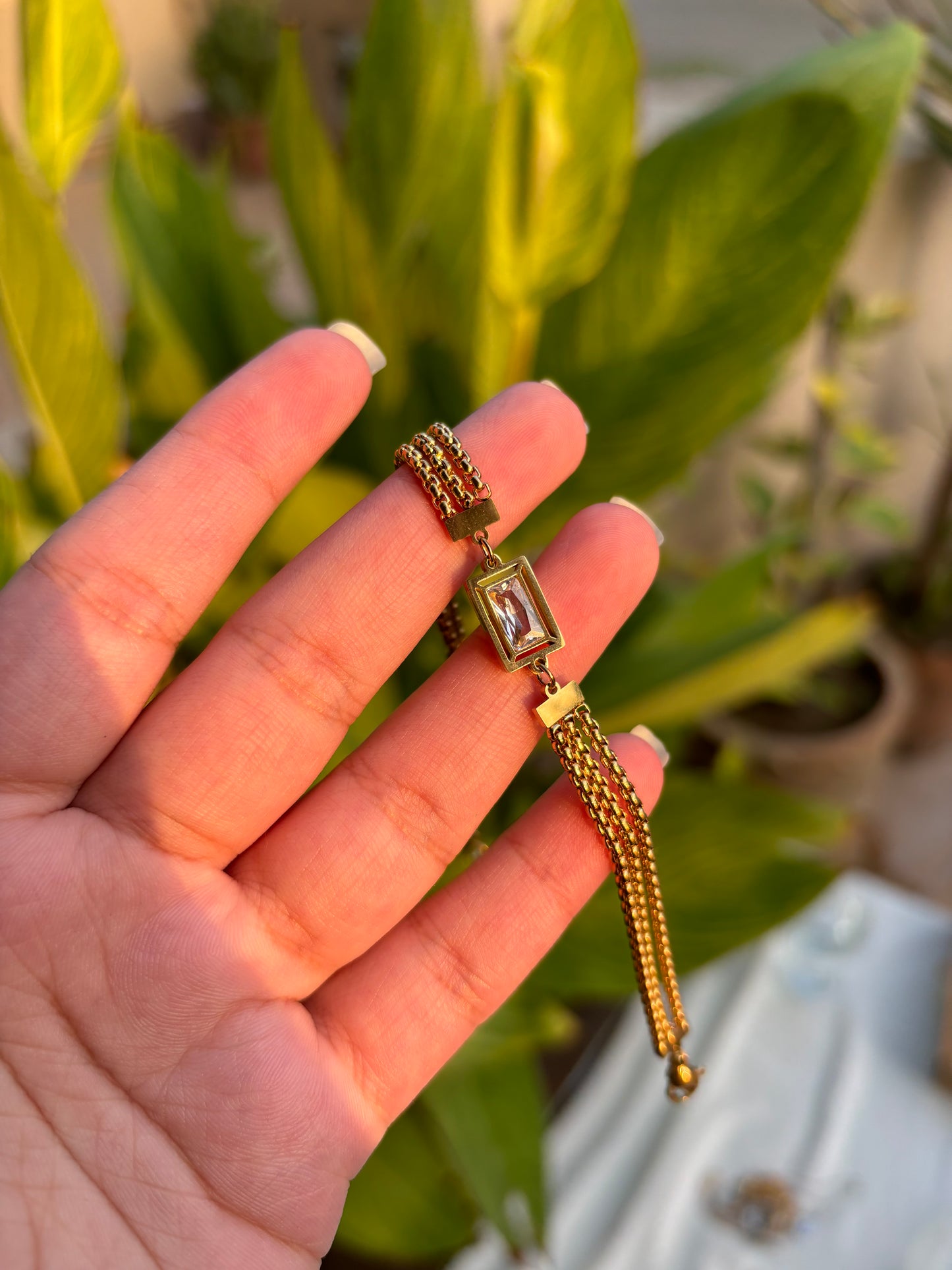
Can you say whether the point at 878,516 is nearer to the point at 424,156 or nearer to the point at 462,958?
the point at 424,156

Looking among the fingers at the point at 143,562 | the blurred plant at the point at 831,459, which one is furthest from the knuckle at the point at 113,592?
the blurred plant at the point at 831,459

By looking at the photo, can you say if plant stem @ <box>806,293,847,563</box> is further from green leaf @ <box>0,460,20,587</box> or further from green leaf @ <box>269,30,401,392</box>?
green leaf @ <box>0,460,20,587</box>

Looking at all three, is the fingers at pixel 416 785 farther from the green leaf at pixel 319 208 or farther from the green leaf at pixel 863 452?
the green leaf at pixel 863 452

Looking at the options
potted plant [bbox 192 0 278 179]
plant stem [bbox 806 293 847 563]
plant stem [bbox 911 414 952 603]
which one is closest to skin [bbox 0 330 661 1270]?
plant stem [bbox 806 293 847 563]

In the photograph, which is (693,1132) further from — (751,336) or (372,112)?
(372,112)

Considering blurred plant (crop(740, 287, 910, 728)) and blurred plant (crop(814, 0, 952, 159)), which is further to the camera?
blurred plant (crop(740, 287, 910, 728))

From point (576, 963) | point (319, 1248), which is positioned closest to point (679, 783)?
point (576, 963)
